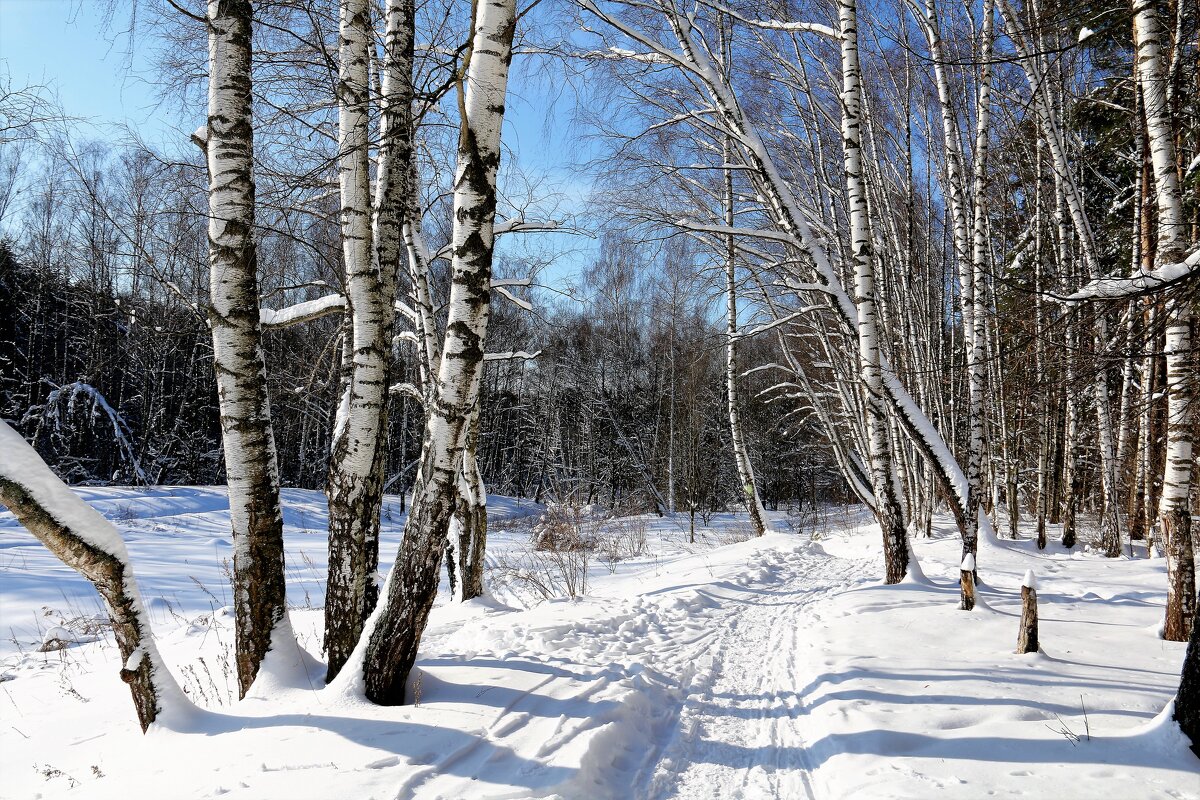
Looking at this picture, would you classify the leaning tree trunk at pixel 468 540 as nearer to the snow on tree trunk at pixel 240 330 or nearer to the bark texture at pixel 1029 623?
the snow on tree trunk at pixel 240 330

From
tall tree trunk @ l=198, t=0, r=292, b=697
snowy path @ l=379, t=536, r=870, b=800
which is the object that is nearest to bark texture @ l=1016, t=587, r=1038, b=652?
snowy path @ l=379, t=536, r=870, b=800

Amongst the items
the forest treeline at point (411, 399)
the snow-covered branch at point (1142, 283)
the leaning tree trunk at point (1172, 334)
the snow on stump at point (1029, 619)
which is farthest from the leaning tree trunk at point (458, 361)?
the forest treeline at point (411, 399)

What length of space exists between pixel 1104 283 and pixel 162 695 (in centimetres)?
563

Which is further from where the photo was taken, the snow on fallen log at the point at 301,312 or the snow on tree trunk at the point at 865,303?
the snow on tree trunk at the point at 865,303

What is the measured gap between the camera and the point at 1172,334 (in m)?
4.90

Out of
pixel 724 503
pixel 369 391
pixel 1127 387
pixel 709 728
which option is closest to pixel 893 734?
pixel 709 728

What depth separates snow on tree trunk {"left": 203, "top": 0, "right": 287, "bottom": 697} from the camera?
149 inches

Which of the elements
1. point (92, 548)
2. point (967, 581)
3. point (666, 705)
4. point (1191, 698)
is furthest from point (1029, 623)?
point (92, 548)

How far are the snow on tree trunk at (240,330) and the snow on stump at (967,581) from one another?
5.77 meters

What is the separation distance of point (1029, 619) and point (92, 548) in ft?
19.9

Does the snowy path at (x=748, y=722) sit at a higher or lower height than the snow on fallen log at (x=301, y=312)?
lower

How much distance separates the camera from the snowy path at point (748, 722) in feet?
9.97

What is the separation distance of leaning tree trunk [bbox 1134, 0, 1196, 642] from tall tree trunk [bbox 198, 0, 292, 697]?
Answer: 6.07 m

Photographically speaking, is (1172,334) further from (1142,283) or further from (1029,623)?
(1029,623)
